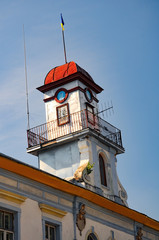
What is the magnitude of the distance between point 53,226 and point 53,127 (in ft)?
30.8

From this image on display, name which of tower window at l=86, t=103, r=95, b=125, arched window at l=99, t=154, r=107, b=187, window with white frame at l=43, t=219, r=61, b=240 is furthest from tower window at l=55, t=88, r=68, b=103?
window with white frame at l=43, t=219, r=61, b=240

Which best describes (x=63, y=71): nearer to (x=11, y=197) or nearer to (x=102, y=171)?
(x=102, y=171)

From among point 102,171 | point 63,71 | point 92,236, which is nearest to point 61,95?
point 63,71

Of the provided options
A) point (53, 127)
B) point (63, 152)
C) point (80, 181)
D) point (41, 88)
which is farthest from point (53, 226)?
point (41, 88)

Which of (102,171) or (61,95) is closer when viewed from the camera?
(102,171)

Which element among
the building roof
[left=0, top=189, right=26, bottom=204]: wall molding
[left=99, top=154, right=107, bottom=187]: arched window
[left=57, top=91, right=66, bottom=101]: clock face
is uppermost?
[left=57, top=91, right=66, bottom=101]: clock face

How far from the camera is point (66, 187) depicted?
61.2 feet

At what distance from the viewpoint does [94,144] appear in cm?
2527

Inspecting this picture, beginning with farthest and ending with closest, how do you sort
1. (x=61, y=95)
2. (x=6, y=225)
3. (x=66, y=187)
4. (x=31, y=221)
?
1. (x=61, y=95)
2. (x=66, y=187)
3. (x=31, y=221)
4. (x=6, y=225)

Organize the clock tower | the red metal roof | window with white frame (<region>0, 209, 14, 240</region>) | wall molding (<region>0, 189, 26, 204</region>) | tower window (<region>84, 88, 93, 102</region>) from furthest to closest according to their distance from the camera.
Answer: the red metal roof → tower window (<region>84, 88, 93, 102</region>) → the clock tower → wall molding (<region>0, 189, 26, 204</region>) → window with white frame (<region>0, 209, 14, 240</region>)

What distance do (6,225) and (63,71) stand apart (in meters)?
13.9

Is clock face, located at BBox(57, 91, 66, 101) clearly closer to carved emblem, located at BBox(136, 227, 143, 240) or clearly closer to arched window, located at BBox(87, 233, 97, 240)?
carved emblem, located at BBox(136, 227, 143, 240)

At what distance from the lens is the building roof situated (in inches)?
633

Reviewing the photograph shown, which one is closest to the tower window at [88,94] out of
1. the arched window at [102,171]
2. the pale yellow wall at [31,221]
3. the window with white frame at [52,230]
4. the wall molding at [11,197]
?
the arched window at [102,171]
